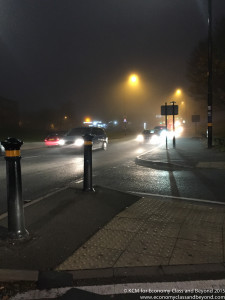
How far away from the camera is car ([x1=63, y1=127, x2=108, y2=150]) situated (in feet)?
66.8

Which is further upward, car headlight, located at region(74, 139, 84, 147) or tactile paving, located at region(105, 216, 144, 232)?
car headlight, located at region(74, 139, 84, 147)

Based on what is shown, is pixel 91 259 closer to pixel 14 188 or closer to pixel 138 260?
pixel 138 260

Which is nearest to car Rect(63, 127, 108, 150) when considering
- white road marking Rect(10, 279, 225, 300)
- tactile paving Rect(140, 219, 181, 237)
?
tactile paving Rect(140, 219, 181, 237)

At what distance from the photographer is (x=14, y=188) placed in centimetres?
483

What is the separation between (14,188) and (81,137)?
51.1 feet

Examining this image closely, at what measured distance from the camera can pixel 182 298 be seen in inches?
134

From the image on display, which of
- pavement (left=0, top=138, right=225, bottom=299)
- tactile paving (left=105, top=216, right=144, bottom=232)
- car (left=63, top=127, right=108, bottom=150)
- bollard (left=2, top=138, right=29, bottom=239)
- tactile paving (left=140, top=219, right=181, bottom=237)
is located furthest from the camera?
Answer: car (left=63, top=127, right=108, bottom=150)

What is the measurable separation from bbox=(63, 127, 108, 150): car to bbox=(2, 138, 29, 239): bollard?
15179 mm

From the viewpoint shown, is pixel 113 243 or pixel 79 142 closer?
pixel 113 243

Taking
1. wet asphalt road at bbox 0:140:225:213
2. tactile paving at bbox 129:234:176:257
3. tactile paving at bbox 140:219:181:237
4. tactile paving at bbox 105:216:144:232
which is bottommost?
wet asphalt road at bbox 0:140:225:213

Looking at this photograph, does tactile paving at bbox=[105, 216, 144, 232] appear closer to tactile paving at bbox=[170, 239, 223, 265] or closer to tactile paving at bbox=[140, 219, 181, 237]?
tactile paving at bbox=[140, 219, 181, 237]

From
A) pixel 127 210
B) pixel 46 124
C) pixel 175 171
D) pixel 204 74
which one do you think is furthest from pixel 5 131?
pixel 127 210

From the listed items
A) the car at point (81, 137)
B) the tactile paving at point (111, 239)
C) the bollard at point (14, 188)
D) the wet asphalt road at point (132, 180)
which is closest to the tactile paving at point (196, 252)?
the tactile paving at point (111, 239)

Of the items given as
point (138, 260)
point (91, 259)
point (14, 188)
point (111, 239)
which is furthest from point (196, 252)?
point (14, 188)
